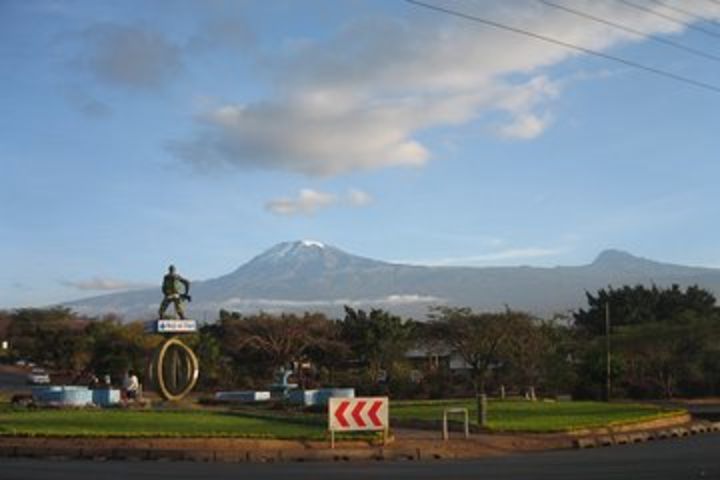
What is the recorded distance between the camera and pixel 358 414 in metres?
22.1

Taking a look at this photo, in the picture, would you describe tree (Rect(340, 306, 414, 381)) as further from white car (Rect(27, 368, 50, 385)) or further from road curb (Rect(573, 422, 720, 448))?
road curb (Rect(573, 422, 720, 448))

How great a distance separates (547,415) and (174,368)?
13696 mm

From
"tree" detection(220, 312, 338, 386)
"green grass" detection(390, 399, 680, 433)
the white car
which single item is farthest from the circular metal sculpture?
the white car

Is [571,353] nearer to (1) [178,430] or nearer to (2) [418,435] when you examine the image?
(2) [418,435]

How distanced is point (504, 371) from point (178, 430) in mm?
31419

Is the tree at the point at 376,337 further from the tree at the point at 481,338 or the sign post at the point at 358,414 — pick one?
the sign post at the point at 358,414

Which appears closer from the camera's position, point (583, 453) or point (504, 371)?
point (583, 453)

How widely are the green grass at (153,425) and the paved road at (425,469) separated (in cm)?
347

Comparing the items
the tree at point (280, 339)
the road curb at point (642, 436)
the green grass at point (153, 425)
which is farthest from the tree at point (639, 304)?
the green grass at point (153, 425)

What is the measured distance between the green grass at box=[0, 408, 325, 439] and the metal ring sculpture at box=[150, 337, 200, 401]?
349 cm

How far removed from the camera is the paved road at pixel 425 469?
16438 mm

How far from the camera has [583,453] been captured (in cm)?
2181

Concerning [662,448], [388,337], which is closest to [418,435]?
[662,448]

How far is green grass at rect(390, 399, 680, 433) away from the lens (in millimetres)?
26781
